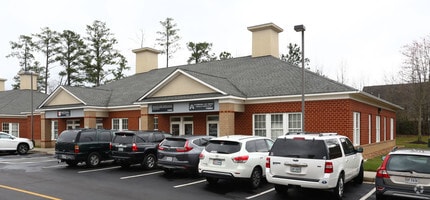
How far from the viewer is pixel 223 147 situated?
11.3m

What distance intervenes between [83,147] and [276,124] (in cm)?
962

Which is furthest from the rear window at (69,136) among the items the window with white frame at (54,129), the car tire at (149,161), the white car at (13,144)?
the window with white frame at (54,129)

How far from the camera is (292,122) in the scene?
18.5m

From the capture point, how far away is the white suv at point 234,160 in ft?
35.3

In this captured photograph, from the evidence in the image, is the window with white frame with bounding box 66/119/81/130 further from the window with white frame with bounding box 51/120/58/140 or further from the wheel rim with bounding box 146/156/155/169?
the wheel rim with bounding box 146/156/155/169

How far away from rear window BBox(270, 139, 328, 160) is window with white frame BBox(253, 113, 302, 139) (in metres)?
8.81

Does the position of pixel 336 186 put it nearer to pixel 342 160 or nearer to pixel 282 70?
pixel 342 160

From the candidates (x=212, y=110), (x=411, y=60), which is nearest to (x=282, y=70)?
(x=212, y=110)

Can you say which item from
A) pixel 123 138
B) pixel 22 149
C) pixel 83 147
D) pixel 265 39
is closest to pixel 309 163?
pixel 123 138

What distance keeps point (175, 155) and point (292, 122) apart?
25.3ft

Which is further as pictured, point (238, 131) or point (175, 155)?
point (238, 131)

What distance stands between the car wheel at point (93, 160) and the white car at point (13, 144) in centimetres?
1130

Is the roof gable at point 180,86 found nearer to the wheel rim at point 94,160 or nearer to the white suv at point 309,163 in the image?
the wheel rim at point 94,160

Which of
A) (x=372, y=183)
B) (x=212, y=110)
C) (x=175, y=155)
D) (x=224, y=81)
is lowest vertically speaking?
(x=372, y=183)
